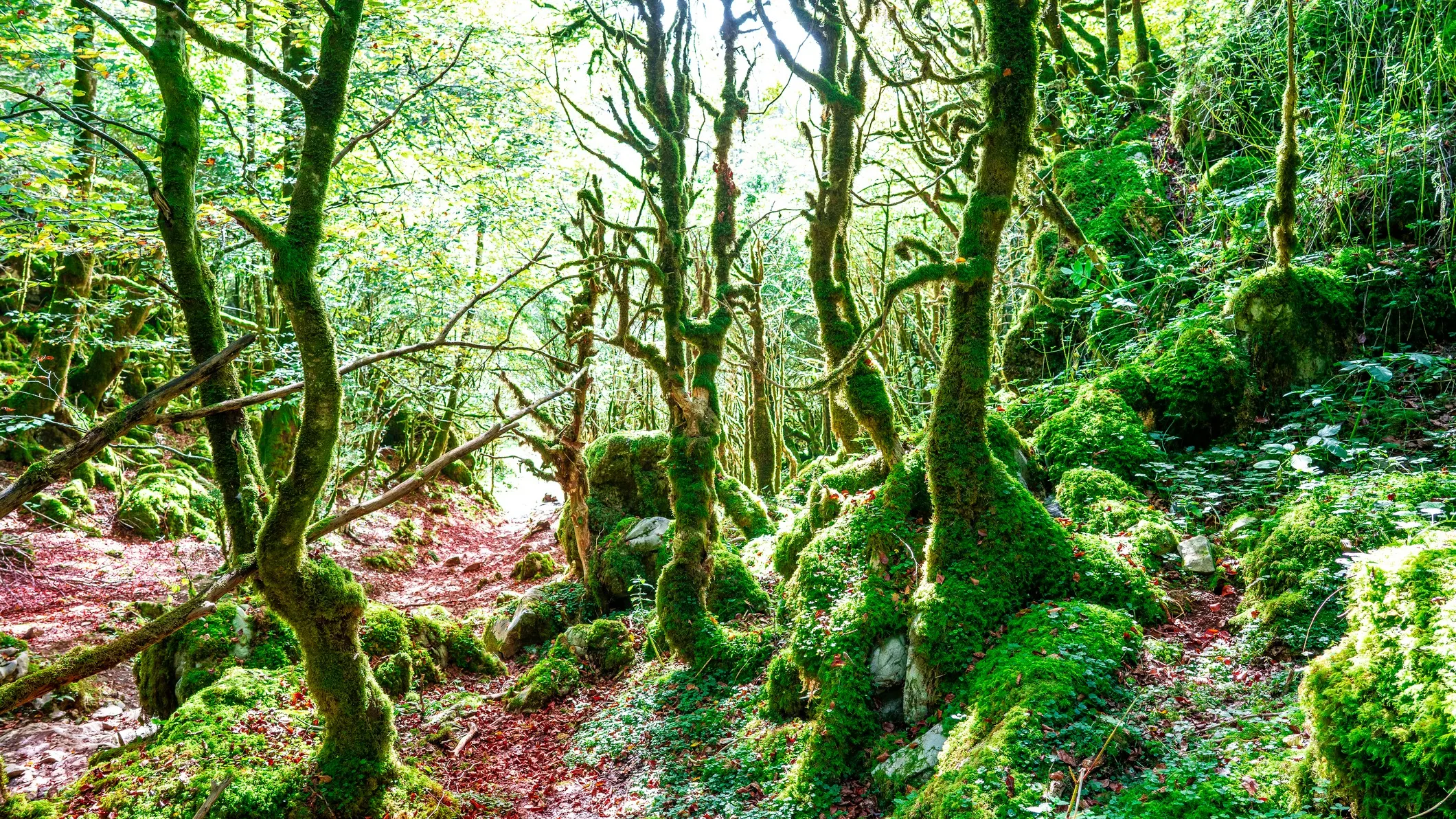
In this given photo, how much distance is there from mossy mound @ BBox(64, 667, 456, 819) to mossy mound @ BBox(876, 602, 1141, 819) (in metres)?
3.53

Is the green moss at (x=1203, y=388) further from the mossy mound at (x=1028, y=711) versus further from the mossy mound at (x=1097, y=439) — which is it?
the mossy mound at (x=1028, y=711)

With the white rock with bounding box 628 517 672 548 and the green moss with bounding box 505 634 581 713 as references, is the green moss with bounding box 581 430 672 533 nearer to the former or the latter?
the white rock with bounding box 628 517 672 548

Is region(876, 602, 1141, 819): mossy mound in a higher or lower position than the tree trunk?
lower

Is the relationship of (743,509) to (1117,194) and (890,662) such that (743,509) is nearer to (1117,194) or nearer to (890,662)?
(890,662)

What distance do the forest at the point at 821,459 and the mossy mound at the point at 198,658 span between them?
43 mm

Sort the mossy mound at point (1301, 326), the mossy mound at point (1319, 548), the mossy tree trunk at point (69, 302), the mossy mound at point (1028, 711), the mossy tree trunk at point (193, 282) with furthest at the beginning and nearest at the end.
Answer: the mossy tree trunk at point (69, 302)
the mossy mound at point (1301, 326)
the mossy tree trunk at point (193, 282)
the mossy mound at point (1319, 548)
the mossy mound at point (1028, 711)

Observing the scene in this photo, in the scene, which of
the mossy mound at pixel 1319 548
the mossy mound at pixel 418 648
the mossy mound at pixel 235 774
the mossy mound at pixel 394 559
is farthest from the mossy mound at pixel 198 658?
the mossy mound at pixel 1319 548

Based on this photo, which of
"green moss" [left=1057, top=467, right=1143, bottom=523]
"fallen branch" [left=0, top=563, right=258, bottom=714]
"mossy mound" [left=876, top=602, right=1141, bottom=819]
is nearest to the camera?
"fallen branch" [left=0, top=563, right=258, bottom=714]

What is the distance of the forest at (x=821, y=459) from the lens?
371 centimetres

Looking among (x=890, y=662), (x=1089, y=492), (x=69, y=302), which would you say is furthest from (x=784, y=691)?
(x=69, y=302)

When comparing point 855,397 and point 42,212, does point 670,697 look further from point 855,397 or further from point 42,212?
point 42,212

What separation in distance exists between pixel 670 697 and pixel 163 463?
34.4 feet

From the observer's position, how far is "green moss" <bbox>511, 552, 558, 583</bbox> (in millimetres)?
12242

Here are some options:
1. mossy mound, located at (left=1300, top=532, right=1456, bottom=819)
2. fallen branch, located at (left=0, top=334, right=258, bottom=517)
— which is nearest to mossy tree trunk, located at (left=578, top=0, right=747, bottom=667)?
fallen branch, located at (left=0, top=334, right=258, bottom=517)
